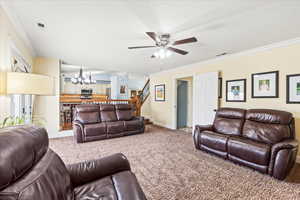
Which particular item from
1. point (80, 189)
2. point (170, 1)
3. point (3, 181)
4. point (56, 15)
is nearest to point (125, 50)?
point (56, 15)

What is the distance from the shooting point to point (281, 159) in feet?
6.53

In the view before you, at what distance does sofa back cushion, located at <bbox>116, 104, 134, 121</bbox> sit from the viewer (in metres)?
4.73

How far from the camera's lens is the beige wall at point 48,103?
4.23 m

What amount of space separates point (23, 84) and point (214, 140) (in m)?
3.10

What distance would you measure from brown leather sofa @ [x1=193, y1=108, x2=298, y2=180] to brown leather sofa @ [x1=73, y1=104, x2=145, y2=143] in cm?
212

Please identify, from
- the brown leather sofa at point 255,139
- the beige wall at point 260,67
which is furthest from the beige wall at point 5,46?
the beige wall at point 260,67

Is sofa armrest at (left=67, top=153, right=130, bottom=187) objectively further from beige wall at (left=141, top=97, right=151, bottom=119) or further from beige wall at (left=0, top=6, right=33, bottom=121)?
beige wall at (left=141, top=97, right=151, bottom=119)

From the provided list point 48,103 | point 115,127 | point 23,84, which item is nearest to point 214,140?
point 115,127

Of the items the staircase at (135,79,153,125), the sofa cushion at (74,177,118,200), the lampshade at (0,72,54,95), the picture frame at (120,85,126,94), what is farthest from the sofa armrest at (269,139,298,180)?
the picture frame at (120,85,126,94)

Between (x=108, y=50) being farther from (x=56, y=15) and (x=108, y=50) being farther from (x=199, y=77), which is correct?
(x=199, y=77)

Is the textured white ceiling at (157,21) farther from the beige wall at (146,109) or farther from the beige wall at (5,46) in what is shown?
the beige wall at (146,109)

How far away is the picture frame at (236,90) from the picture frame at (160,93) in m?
2.59

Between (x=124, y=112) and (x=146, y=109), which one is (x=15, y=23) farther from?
(x=146, y=109)

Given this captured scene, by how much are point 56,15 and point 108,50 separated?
152cm
